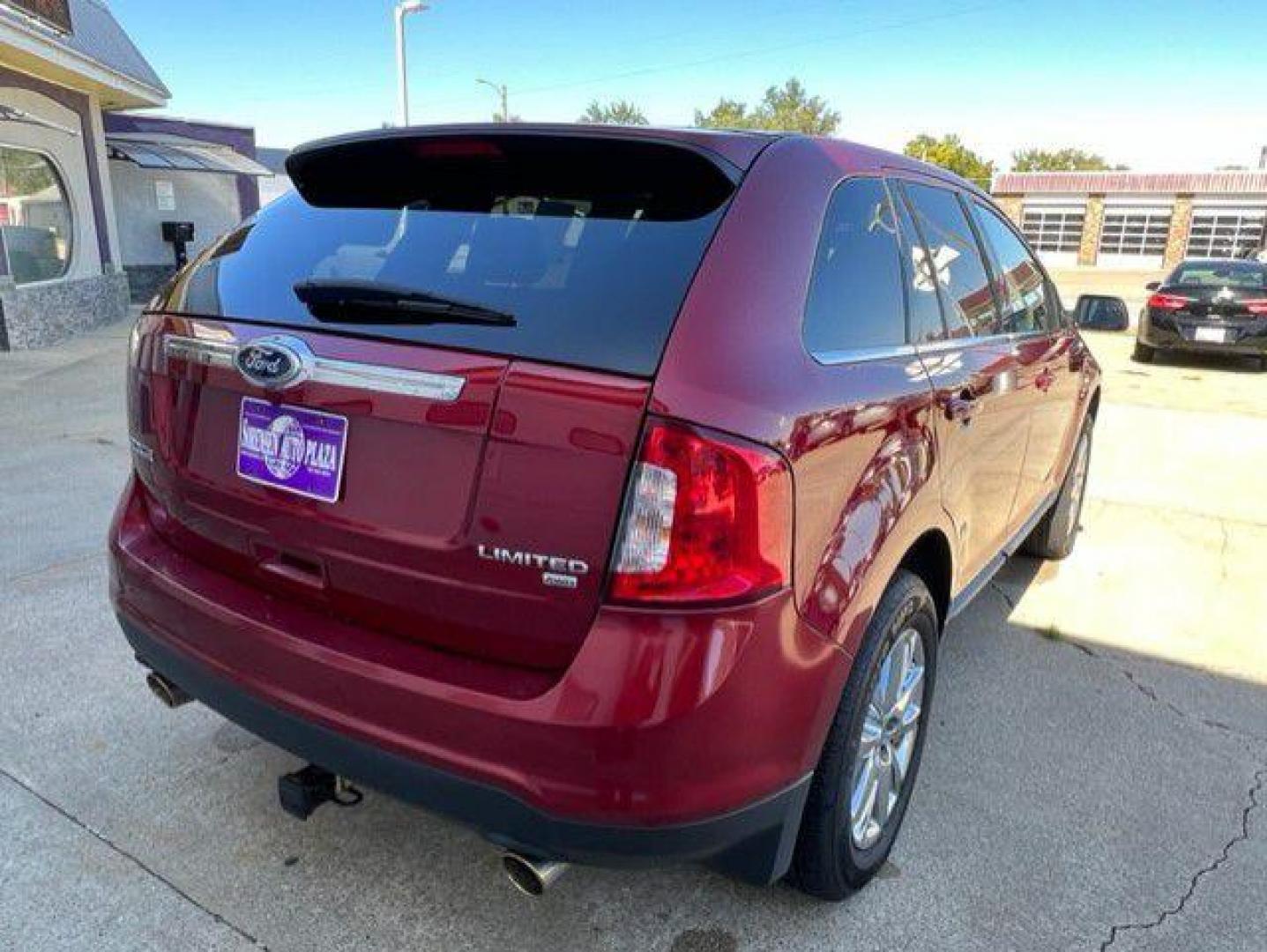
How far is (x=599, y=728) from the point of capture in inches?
63.9

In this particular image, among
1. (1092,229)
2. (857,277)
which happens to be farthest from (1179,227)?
(857,277)

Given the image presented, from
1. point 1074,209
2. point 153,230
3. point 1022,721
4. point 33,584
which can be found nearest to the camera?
point 1022,721

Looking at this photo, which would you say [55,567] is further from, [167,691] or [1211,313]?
[1211,313]

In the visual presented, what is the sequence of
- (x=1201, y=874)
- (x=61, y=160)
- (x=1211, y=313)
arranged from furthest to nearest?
(x=1211, y=313) < (x=61, y=160) < (x=1201, y=874)

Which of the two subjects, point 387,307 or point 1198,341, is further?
point 1198,341

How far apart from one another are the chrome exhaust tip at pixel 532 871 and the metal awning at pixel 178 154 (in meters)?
18.7

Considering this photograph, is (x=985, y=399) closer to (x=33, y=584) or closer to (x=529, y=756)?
(x=529, y=756)

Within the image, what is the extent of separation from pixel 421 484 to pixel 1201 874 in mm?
2238

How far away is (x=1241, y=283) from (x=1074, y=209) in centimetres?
3572

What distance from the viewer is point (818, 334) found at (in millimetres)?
1954

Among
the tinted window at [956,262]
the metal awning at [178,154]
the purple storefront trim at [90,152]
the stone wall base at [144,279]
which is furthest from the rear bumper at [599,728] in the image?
the stone wall base at [144,279]

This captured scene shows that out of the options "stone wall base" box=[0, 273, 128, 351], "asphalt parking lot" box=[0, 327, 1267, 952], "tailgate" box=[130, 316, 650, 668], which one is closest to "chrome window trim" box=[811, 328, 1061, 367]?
"tailgate" box=[130, 316, 650, 668]

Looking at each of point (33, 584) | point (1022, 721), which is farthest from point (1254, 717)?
point (33, 584)

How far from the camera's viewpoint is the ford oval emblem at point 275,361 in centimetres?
189
